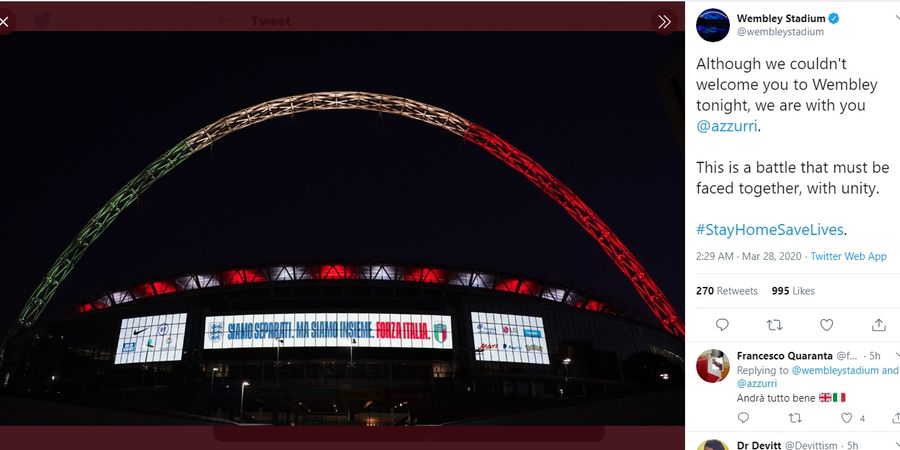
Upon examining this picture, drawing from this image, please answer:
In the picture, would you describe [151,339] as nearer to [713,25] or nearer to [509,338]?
[509,338]

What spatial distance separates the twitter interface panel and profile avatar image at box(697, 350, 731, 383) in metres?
0.01

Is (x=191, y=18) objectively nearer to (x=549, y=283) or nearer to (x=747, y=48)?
(x=747, y=48)

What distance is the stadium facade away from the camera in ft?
219

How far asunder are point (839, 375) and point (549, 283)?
83.2 metres

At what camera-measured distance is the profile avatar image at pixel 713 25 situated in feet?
22.7

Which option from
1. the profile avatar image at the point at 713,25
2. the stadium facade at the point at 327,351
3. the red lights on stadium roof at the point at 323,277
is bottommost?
the stadium facade at the point at 327,351

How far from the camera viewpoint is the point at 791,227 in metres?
6.48

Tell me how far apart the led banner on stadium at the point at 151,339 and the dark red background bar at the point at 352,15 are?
68406 millimetres

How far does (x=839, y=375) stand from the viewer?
6.14m

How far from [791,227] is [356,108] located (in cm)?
4119

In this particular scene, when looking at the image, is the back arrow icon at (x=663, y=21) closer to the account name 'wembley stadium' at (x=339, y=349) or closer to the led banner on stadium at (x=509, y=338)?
the account name 'wembley stadium' at (x=339, y=349)

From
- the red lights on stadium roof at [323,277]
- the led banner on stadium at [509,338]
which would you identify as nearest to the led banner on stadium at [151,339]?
the red lights on stadium roof at [323,277]

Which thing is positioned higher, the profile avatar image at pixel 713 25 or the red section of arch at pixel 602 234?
the red section of arch at pixel 602 234

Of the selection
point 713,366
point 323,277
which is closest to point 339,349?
point 323,277
